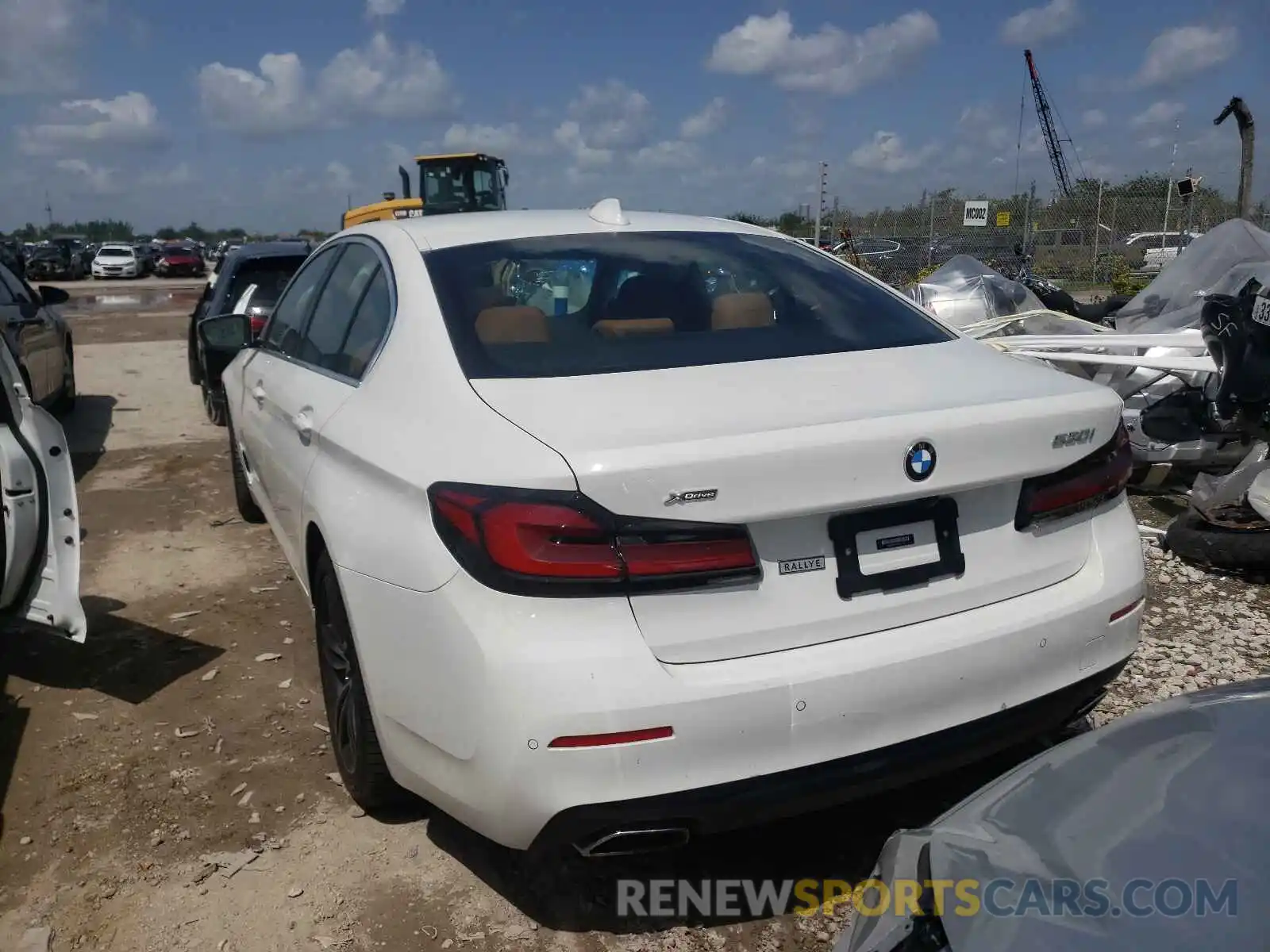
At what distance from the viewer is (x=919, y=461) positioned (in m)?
2.16

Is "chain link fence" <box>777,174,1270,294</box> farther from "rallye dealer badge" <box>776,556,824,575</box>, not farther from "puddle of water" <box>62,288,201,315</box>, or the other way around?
"puddle of water" <box>62,288,201,315</box>

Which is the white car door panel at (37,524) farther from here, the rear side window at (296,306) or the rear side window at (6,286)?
the rear side window at (6,286)

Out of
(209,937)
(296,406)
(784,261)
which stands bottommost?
(209,937)

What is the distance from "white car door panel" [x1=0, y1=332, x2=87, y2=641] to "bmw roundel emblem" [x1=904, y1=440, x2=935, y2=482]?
2.91 meters

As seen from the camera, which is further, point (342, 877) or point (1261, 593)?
point (1261, 593)

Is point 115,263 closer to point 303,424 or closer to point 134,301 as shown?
point 134,301

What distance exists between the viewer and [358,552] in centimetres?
250

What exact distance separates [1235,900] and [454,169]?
2245 centimetres

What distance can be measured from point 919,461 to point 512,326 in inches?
44.0

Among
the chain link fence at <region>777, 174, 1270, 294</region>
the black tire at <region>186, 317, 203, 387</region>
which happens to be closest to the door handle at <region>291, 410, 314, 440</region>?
the black tire at <region>186, 317, 203, 387</region>

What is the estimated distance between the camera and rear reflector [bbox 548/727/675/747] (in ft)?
6.58

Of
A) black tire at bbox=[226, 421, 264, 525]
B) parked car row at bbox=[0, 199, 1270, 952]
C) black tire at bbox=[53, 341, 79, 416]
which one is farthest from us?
black tire at bbox=[53, 341, 79, 416]

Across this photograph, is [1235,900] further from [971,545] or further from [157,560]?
[157,560]

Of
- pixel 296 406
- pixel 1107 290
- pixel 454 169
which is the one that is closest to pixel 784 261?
pixel 296 406
